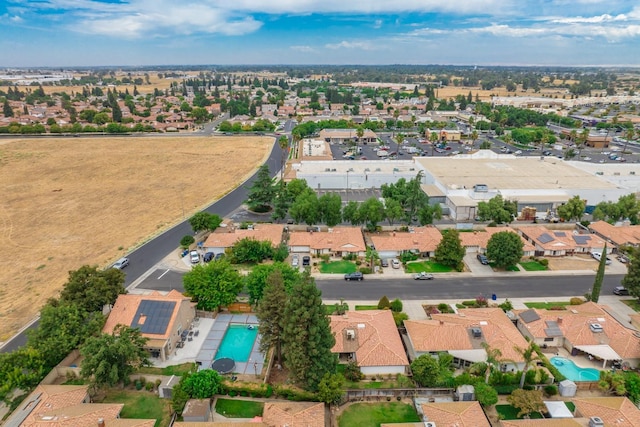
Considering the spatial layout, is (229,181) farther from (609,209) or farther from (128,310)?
(609,209)

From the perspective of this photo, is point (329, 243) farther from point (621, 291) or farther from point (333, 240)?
point (621, 291)

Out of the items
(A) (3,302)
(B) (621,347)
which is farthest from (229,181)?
(B) (621,347)

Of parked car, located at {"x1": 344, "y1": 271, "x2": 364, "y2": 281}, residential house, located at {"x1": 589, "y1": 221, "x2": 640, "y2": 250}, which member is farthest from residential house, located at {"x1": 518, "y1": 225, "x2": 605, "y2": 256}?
parked car, located at {"x1": 344, "y1": 271, "x2": 364, "y2": 281}

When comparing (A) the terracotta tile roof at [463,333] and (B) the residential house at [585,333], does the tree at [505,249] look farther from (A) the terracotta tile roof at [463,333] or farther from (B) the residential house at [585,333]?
(A) the terracotta tile roof at [463,333]

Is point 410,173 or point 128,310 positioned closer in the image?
point 128,310

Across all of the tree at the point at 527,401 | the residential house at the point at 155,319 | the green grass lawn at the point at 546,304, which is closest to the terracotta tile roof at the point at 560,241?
the green grass lawn at the point at 546,304

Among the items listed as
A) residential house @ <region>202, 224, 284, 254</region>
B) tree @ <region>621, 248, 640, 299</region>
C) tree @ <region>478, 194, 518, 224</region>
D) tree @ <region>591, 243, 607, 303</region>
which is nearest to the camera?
tree @ <region>591, 243, 607, 303</region>

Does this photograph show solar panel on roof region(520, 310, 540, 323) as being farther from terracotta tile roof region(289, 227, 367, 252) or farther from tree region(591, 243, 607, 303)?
terracotta tile roof region(289, 227, 367, 252)
